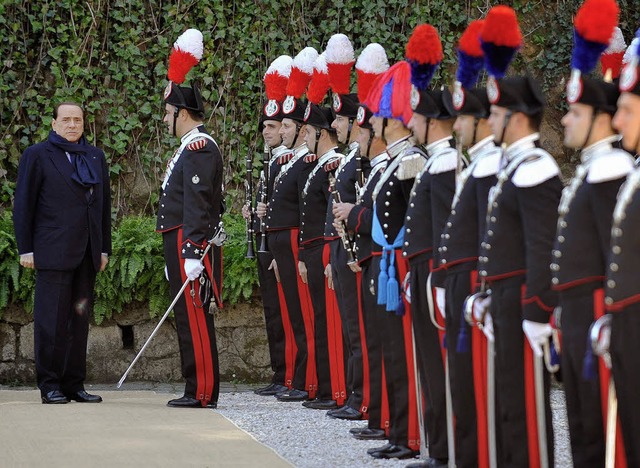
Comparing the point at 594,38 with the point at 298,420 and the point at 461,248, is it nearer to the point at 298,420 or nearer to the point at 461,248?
the point at 461,248

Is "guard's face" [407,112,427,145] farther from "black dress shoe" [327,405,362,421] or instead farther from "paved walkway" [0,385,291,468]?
"black dress shoe" [327,405,362,421]

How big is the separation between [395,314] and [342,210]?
2.41 feet

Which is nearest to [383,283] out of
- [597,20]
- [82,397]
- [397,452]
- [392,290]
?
[392,290]

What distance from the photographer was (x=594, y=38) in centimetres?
406

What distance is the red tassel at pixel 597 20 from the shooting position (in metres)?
4.01

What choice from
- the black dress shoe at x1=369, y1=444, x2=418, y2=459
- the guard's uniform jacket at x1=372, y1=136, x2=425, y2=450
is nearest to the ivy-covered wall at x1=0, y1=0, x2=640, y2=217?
the guard's uniform jacket at x1=372, y1=136, x2=425, y2=450

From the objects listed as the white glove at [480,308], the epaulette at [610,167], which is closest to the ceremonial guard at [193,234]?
the white glove at [480,308]

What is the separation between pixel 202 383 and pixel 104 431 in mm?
1082

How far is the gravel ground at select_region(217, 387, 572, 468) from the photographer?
5695 millimetres

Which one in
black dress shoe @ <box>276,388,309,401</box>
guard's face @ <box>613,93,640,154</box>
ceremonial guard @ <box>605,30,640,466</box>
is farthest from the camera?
black dress shoe @ <box>276,388,309,401</box>

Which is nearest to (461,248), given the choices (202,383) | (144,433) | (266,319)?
(144,433)

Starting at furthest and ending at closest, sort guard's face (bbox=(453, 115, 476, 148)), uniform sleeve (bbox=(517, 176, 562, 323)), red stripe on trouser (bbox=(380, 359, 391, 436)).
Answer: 1. red stripe on trouser (bbox=(380, 359, 391, 436))
2. guard's face (bbox=(453, 115, 476, 148))
3. uniform sleeve (bbox=(517, 176, 562, 323))

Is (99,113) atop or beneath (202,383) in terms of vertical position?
atop

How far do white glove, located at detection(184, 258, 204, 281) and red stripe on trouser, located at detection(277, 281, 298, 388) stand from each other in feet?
4.60
